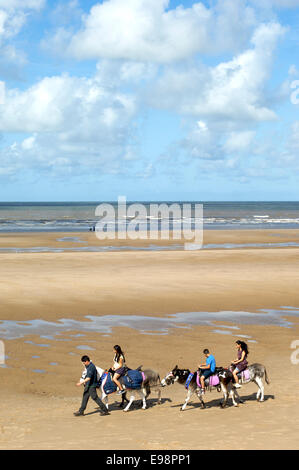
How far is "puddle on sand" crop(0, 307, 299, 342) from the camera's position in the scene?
19.0m

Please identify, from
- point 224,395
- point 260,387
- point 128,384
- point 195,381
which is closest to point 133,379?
point 128,384

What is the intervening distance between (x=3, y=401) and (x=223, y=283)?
1828 cm

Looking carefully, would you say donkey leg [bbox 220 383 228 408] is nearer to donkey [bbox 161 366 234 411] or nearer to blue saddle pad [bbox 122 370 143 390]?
donkey [bbox 161 366 234 411]

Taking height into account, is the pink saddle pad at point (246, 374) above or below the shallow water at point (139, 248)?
below

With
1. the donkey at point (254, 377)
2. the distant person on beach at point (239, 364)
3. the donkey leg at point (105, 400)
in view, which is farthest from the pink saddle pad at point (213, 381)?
the donkey leg at point (105, 400)

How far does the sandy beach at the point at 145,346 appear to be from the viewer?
9977mm

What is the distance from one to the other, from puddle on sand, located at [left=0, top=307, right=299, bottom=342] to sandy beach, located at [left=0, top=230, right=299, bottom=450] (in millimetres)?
168

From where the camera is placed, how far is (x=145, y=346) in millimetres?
17203

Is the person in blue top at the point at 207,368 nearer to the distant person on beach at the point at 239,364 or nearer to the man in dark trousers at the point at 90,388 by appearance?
the distant person on beach at the point at 239,364

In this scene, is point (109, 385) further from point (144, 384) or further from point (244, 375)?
point (244, 375)

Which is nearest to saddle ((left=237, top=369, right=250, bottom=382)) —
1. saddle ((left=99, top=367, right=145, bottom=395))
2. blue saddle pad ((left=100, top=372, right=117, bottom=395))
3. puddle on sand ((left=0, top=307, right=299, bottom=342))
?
saddle ((left=99, top=367, right=145, bottom=395))

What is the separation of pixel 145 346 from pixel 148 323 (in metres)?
3.10

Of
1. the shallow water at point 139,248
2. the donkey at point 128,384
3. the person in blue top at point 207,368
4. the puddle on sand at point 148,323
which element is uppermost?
the shallow water at point 139,248

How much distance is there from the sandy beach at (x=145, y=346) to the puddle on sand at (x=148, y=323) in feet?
0.55
